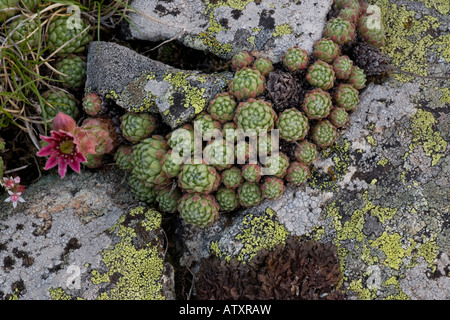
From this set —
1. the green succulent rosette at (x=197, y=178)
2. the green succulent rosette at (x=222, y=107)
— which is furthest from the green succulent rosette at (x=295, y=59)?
the green succulent rosette at (x=197, y=178)

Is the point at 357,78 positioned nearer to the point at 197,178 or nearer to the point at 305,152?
the point at 305,152

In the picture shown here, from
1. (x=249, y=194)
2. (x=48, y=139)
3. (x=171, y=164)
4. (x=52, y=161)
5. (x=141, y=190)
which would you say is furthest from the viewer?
(x=141, y=190)

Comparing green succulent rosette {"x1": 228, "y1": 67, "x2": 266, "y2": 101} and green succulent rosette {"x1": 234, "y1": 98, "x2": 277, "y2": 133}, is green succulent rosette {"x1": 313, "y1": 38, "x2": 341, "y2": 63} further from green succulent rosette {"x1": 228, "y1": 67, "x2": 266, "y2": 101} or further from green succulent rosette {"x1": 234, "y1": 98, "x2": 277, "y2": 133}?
green succulent rosette {"x1": 234, "y1": 98, "x2": 277, "y2": 133}

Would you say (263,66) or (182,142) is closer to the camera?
(182,142)

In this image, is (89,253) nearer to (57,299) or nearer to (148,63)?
(57,299)

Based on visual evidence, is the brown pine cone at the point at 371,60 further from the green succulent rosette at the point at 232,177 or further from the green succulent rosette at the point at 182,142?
the green succulent rosette at the point at 182,142

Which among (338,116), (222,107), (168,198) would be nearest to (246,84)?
(222,107)
